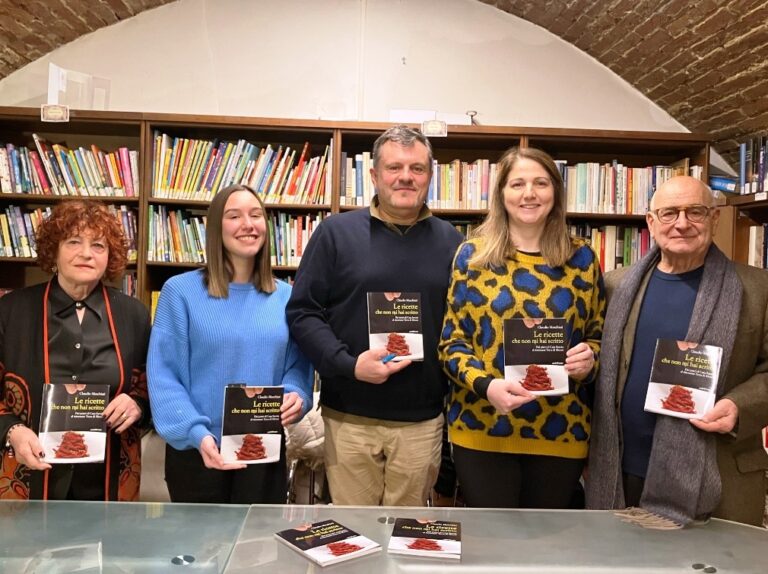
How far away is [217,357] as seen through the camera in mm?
1912

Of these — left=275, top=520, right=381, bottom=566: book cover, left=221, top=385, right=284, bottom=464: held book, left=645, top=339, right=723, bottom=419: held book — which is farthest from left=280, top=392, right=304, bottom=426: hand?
left=645, top=339, right=723, bottom=419: held book

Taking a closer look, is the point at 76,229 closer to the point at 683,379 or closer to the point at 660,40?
the point at 683,379

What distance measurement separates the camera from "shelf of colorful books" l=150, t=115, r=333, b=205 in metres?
3.47

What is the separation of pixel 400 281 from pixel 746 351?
1.04 metres

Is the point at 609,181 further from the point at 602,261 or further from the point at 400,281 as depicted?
the point at 400,281

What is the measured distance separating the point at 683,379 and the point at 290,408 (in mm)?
1120

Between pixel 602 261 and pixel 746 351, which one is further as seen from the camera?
pixel 602 261

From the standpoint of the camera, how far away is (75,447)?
1683mm

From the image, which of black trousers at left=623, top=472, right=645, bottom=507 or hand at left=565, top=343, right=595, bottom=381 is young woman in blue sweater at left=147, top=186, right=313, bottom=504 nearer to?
hand at left=565, top=343, right=595, bottom=381

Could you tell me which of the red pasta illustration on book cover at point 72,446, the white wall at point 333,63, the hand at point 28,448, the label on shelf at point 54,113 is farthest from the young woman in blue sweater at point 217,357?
the white wall at point 333,63

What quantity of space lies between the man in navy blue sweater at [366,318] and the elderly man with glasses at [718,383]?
54 centimetres

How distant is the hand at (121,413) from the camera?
1.86 m

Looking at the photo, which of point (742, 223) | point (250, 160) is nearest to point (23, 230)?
point (250, 160)

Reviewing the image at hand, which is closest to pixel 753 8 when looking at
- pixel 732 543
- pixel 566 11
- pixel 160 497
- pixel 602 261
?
pixel 566 11
